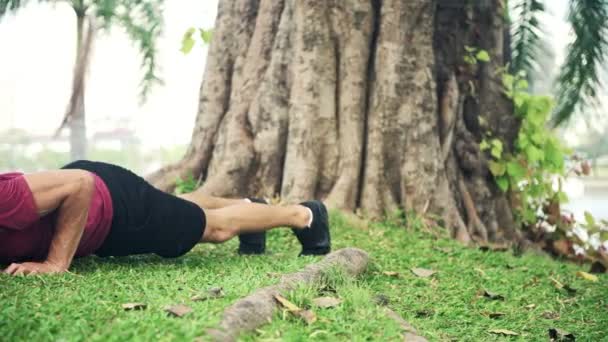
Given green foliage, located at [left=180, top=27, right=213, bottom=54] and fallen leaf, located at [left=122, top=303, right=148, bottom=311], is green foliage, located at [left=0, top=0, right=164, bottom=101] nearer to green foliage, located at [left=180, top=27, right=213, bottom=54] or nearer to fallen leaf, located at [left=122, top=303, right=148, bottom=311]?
green foliage, located at [left=180, top=27, right=213, bottom=54]

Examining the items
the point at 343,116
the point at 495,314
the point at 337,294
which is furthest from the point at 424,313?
the point at 343,116

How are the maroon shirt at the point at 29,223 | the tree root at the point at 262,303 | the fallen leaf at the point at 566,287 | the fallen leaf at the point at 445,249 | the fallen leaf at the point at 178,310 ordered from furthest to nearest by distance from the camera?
the fallen leaf at the point at 445,249 < the fallen leaf at the point at 566,287 < the maroon shirt at the point at 29,223 < the fallen leaf at the point at 178,310 < the tree root at the point at 262,303

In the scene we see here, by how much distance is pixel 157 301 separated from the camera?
9.12ft

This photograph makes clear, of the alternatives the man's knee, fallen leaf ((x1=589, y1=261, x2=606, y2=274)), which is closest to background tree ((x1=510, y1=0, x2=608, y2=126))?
fallen leaf ((x1=589, y1=261, x2=606, y2=274))

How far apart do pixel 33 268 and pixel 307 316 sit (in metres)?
1.41

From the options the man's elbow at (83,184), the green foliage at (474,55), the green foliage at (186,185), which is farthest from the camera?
the green foliage at (474,55)

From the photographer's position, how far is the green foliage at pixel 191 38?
6969 millimetres

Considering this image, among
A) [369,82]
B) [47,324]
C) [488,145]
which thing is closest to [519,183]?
[488,145]

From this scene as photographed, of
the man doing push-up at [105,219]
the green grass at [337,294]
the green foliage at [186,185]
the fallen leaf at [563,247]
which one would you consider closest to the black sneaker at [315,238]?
the man doing push-up at [105,219]

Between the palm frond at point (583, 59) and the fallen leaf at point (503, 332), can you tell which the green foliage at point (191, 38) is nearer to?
the palm frond at point (583, 59)

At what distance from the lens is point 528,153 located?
659 centimetres

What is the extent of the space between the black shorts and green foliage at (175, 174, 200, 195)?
2.10 meters

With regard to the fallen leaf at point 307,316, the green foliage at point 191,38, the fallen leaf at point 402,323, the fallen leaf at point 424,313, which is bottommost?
the fallen leaf at point 424,313

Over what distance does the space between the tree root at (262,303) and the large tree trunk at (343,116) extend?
185 centimetres
